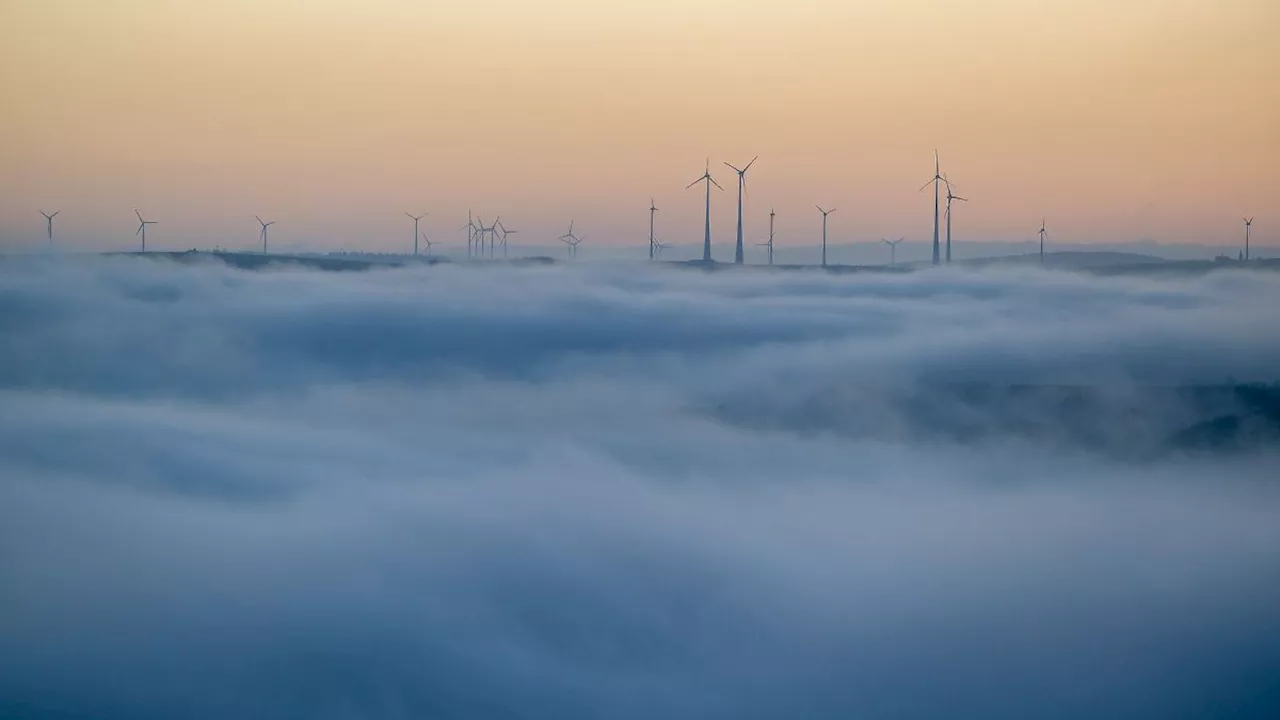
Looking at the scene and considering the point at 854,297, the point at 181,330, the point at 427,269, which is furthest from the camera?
the point at 427,269

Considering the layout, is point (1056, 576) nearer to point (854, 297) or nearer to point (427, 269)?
point (854, 297)

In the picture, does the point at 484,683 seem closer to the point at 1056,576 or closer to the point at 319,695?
the point at 319,695

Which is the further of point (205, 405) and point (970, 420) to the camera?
point (205, 405)

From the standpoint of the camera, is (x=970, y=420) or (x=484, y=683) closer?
(x=484, y=683)

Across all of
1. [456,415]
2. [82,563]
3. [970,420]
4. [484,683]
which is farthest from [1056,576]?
[456,415]

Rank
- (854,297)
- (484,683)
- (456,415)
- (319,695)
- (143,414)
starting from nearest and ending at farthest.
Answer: (319,695)
(484,683)
(143,414)
(456,415)
(854,297)

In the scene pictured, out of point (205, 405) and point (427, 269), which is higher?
point (427, 269)

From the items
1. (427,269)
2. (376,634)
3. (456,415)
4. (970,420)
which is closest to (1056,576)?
(970,420)

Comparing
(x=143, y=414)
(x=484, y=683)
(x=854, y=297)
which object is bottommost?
(x=484, y=683)

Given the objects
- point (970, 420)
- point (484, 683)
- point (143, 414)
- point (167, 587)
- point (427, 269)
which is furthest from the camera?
point (427, 269)
